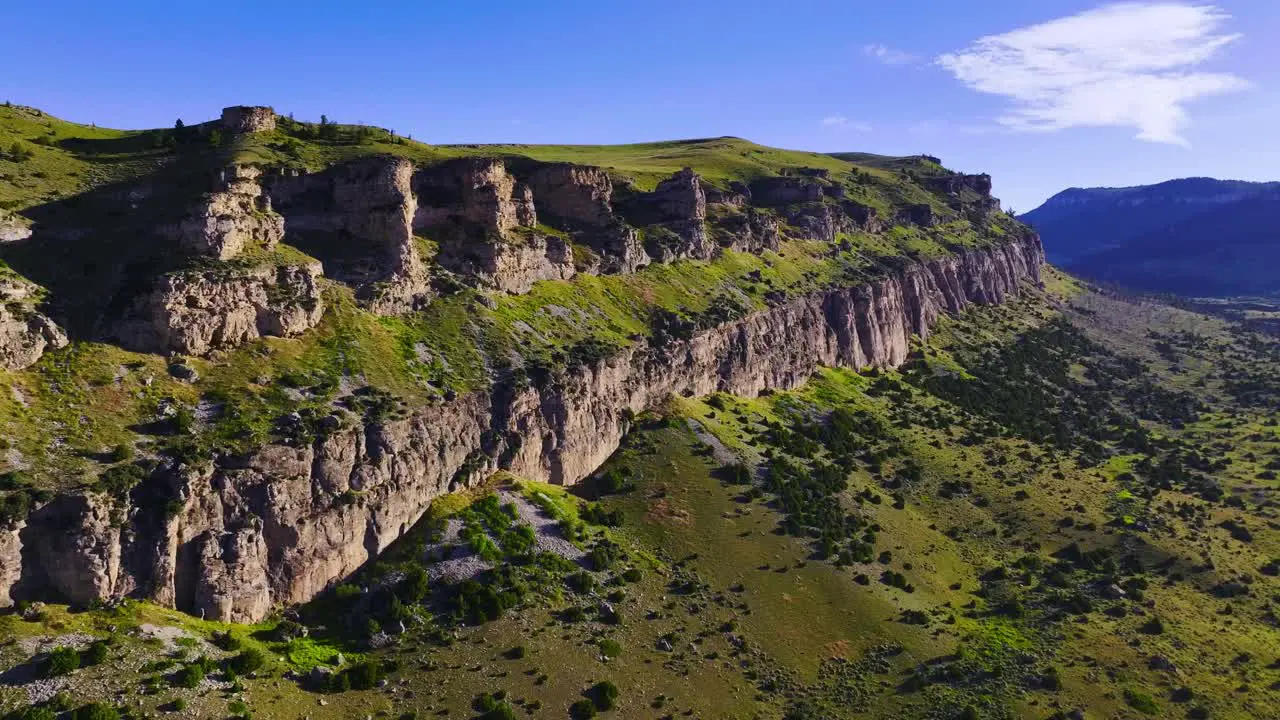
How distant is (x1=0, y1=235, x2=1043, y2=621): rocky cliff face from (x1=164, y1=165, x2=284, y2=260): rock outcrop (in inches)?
1015

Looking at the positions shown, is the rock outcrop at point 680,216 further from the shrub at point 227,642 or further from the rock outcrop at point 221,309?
the shrub at point 227,642

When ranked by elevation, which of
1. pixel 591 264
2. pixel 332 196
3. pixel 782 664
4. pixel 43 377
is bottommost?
pixel 782 664

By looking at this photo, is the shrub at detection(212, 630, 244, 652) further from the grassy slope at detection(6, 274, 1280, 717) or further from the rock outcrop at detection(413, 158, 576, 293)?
the rock outcrop at detection(413, 158, 576, 293)

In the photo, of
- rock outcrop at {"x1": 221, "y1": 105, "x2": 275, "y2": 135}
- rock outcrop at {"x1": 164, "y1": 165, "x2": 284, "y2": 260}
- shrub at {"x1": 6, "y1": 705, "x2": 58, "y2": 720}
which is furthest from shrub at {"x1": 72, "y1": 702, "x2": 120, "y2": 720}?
rock outcrop at {"x1": 221, "y1": 105, "x2": 275, "y2": 135}

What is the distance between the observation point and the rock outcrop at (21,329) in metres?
60.8

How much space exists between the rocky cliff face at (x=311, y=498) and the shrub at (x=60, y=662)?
21.4 ft

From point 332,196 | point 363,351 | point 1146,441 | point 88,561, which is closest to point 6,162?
point 332,196

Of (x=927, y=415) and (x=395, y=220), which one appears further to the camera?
(x=927, y=415)

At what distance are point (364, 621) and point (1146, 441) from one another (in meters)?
151

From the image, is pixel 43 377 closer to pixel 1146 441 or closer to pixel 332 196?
pixel 332 196

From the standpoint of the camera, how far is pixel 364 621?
63781mm

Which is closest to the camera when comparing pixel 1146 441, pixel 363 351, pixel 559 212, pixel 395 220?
pixel 363 351

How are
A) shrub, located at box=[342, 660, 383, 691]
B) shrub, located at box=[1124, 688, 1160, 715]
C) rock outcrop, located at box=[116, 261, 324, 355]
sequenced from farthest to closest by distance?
1. shrub, located at box=[1124, 688, 1160, 715]
2. rock outcrop, located at box=[116, 261, 324, 355]
3. shrub, located at box=[342, 660, 383, 691]

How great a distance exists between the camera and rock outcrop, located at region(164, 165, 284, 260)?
3066 inches
